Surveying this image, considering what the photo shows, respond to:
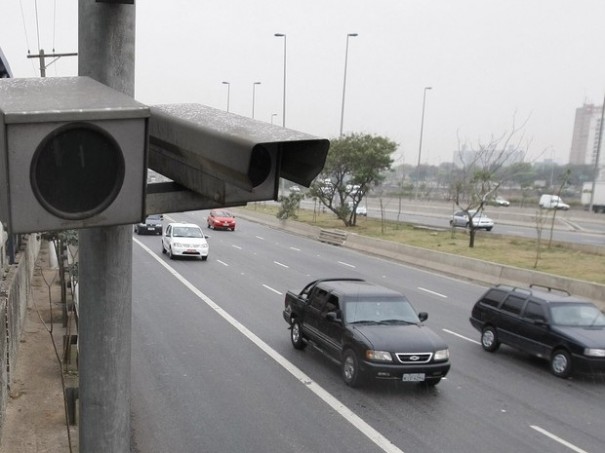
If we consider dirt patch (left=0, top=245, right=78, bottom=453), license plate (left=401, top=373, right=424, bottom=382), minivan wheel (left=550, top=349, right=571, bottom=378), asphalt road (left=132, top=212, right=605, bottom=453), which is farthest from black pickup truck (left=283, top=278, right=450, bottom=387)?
dirt patch (left=0, top=245, right=78, bottom=453)

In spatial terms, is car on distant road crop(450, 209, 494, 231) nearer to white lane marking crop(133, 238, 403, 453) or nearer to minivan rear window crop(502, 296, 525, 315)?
minivan rear window crop(502, 296, 525, 315)

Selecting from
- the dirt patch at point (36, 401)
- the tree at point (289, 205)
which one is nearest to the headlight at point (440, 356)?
the dirt patch at point (36, 401)

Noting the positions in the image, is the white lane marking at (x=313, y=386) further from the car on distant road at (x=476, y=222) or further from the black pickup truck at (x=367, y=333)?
the car on distant road at (x=476, y=222)

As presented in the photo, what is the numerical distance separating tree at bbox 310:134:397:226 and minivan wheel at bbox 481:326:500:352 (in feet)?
Answer: 104

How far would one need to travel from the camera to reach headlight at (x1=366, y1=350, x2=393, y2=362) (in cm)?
1030

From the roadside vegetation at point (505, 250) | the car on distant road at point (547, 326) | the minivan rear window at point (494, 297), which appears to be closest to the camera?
the car on distant road at point (547, 326)

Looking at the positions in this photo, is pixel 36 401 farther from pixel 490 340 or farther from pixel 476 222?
pixel 476 222

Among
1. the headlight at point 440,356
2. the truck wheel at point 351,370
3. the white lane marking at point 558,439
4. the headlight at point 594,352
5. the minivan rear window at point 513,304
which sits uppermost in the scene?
the minivan rear window at point 513,304

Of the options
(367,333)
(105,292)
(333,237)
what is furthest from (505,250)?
(105,292)

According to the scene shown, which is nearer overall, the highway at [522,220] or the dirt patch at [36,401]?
the dirt patch at [36,401]

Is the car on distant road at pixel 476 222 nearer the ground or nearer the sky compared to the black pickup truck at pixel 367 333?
nearer the ground

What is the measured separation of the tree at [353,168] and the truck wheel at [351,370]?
113 feet

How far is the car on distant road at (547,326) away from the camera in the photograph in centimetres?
1187

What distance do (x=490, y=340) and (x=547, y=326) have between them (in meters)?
1.66
